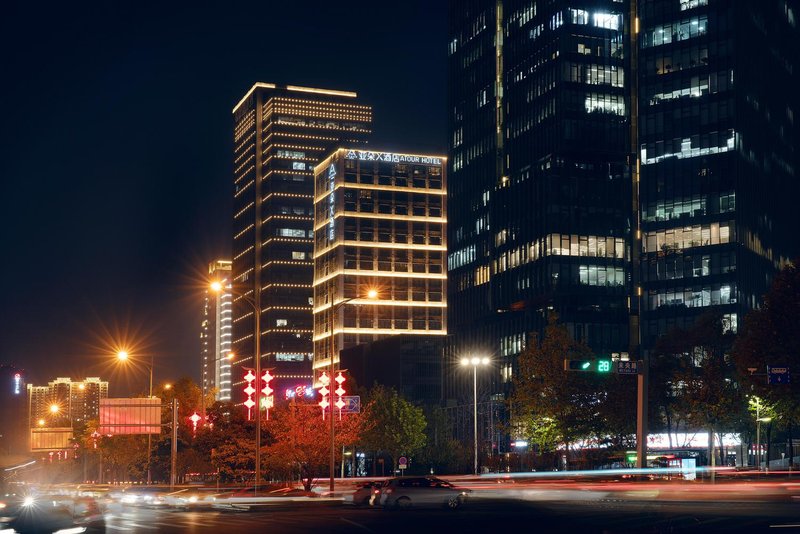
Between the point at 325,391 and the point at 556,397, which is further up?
the point at 556,397

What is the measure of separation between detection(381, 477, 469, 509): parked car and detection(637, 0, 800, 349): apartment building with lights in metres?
121

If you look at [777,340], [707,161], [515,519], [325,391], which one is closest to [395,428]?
[777,340]

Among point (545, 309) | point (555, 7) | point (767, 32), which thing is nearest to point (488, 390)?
point (545, 309)

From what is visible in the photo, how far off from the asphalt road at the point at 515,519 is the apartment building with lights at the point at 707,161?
124 metres

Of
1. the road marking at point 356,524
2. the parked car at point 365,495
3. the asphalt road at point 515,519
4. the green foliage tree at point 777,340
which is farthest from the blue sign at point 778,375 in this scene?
the road marking at point 356,524

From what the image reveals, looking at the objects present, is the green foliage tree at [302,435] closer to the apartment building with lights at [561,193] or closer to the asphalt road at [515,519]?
the asphalt road at [515,519]

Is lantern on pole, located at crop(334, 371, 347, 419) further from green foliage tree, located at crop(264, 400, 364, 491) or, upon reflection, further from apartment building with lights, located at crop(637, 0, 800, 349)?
apartment building with lights, located at crop(637, 0, 800, 349)

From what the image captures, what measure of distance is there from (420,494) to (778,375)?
29633 millimetres

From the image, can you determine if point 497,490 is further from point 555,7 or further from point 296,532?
point 555,7

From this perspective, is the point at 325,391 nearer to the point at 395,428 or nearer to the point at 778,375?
the point at 778,375

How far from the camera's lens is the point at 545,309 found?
17688cm

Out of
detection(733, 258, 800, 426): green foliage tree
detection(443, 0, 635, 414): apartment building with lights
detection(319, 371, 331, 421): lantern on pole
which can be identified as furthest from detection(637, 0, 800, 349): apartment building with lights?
detection(319, 371, 331, 421): lantern on pole

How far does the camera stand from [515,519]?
42.6 metres

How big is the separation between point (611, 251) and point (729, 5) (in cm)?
4328
